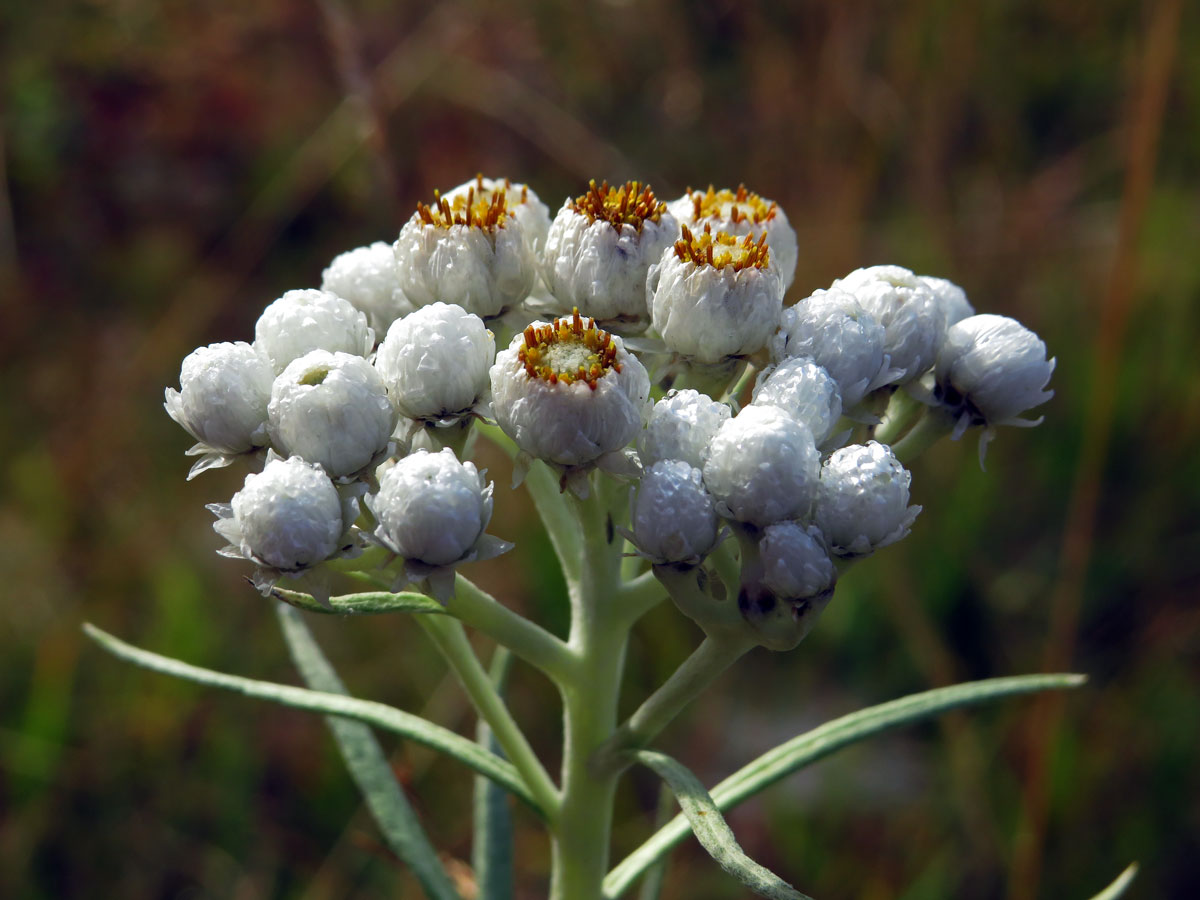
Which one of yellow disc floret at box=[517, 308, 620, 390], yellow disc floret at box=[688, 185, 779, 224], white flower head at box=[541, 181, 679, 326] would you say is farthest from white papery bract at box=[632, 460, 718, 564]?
yellow disc floret at box=[688, 185, 779, 224]

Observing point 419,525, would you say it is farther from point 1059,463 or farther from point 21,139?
point 21,139

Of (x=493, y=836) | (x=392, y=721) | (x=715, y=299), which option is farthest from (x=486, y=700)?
(x=715, y=299)

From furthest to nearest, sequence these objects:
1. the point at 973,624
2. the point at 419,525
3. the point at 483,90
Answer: the point at 483,90
the point at 973,624
the point at 419,525

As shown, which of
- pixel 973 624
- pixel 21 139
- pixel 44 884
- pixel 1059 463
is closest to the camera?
pixel 44 884

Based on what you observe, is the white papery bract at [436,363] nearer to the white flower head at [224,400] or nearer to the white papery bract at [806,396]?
the white flower head at [224,400]

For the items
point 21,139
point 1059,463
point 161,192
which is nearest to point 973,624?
point 1059,463

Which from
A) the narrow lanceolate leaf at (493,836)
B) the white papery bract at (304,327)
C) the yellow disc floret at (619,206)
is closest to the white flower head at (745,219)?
the yellow disc floret at (619,206)
